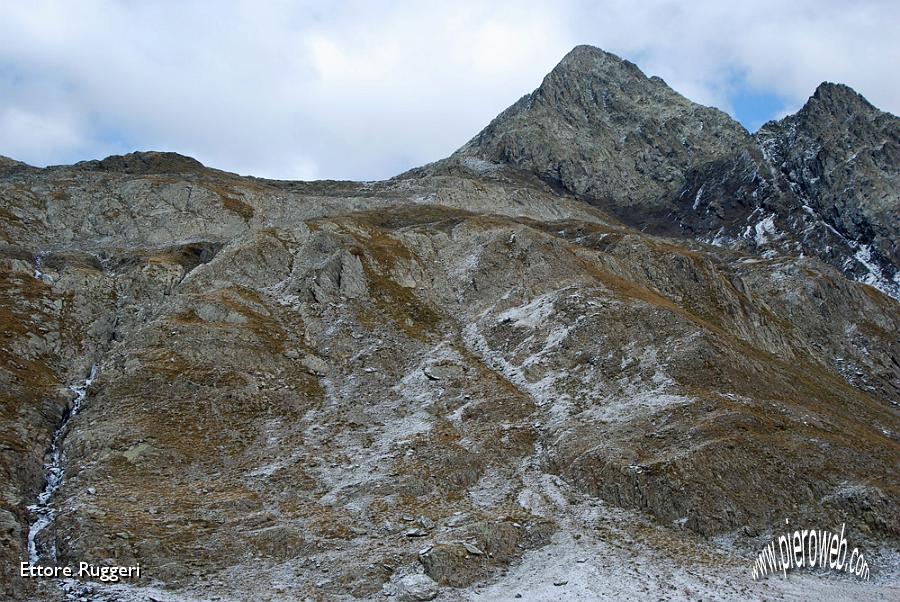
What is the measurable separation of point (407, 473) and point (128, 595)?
14.8 meters

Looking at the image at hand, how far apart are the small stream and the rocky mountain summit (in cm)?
18

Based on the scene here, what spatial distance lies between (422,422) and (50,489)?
2036cm

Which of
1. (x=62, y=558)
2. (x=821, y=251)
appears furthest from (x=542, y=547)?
(x=821, y=251)

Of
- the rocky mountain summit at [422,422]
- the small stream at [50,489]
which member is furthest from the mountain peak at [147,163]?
the small stream at [50,489]

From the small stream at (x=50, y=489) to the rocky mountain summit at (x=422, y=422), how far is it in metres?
0.18

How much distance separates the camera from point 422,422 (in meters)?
40.8

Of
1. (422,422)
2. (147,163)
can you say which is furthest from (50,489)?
(147,163)

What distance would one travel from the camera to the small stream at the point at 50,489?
2639cm

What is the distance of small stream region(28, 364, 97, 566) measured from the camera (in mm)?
26391

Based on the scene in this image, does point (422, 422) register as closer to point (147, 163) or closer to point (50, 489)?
point (50, 489)

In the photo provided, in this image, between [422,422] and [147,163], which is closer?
[422,422]

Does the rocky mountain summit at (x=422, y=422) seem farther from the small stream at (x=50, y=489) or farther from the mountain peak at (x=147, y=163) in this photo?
the mountain peak at (x=147, y=163)

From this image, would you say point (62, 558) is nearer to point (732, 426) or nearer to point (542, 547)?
point (542, 547)

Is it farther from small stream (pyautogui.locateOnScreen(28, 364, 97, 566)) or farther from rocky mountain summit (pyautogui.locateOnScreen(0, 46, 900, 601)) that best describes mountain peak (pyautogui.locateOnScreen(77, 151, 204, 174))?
small stream (pyautogui.locateOnScreen(28, 364, 97, 566))
